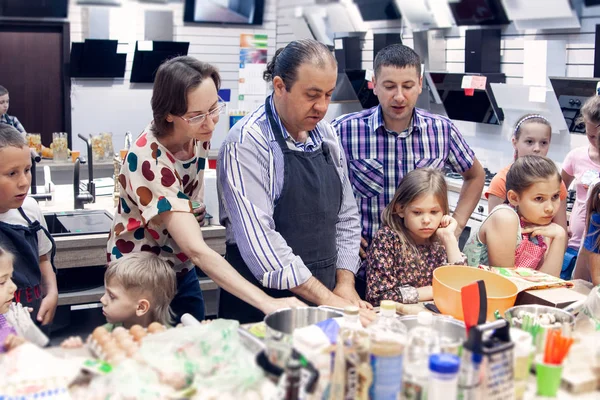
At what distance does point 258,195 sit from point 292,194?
14 cm

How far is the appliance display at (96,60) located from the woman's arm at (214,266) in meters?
6.38

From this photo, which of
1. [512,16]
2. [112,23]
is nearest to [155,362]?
[512,16]

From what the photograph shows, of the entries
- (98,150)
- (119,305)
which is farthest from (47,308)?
(98,150)

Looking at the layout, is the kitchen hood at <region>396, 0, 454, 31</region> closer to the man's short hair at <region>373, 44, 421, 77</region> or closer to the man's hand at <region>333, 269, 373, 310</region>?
the man's short hair at <region>373, 44, 421, 77</region>

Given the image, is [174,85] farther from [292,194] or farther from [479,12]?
[479,12]

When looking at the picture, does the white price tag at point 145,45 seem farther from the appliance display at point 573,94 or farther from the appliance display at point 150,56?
the appliance display at point 573,94

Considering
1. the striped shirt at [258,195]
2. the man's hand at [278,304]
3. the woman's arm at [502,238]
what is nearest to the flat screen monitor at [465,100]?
the woman's arm at [502,238]

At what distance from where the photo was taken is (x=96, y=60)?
8273mm

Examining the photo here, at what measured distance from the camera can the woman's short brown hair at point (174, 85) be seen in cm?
233

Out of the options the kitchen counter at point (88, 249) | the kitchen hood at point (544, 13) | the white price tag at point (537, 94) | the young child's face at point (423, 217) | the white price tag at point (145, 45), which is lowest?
the kitchen counter at point (88, 249)

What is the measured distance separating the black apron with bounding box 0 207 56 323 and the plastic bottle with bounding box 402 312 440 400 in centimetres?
157

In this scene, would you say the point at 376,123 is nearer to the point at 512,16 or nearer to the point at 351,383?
the point at 351,383

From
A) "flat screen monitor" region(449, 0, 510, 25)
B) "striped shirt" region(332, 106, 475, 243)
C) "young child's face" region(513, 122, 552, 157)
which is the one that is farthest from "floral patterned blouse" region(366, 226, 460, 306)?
"flat screen monitor" region(449, 0, 510, 25)

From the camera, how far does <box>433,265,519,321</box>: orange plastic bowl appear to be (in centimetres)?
210
